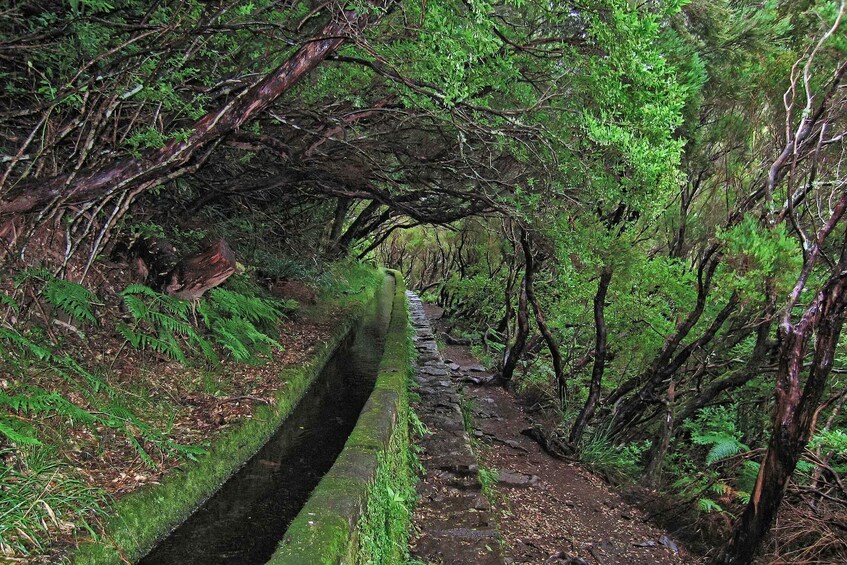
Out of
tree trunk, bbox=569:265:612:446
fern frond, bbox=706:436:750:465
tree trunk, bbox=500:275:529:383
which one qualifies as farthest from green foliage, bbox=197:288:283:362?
fern frond, bbox=706:436:750:465

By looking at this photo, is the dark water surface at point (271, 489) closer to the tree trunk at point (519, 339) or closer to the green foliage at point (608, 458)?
the tree trunk at point (519, 339)

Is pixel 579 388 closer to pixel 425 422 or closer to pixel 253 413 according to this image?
pixel 425 422

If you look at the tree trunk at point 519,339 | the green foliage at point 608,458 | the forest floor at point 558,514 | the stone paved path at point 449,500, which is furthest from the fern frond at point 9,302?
the green foliage at point 608,458

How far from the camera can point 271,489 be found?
4.64m

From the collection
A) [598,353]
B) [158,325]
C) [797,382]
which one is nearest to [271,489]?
[158,325]

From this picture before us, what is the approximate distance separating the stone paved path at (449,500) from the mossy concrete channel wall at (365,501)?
28 cm

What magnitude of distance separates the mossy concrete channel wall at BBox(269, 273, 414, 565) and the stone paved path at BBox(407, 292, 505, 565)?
0.28 metres

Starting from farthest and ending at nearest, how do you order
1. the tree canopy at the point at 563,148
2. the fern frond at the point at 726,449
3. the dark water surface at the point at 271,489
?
the fern frond at the point at 726,449 → the tree canopy at the point at 563,148 → the dark water surface at the point at 271,489

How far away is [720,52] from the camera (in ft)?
18.6

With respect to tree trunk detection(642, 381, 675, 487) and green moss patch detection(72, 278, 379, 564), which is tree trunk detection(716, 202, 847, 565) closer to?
tree trunk detection(642, 381, 675, 487)

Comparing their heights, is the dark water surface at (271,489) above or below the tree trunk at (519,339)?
below

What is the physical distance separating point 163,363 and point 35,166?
7.31 ft

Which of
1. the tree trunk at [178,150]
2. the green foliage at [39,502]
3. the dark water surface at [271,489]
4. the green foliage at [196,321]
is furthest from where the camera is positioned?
the green foliage at [196,321]

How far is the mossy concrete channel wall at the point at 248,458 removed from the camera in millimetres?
2947
